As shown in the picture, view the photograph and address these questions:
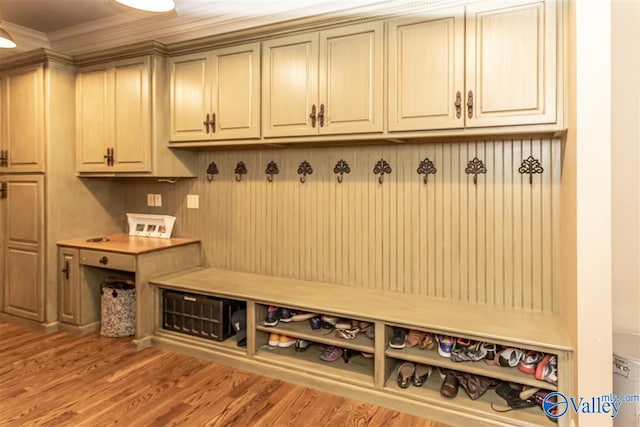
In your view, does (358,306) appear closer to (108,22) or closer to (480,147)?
(480,147)

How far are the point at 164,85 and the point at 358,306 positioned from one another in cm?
226

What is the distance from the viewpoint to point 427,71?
2316 millimetres

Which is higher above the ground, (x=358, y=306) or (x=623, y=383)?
(x=358, y=306)

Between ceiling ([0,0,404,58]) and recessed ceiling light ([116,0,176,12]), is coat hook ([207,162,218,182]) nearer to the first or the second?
ceiling ([0,0,404,58])

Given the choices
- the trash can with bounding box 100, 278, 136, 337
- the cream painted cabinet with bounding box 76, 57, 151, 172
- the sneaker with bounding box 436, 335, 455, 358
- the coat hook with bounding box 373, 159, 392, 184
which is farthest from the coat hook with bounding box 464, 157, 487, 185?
the trash can with bounding box 100, 278, 136, 337

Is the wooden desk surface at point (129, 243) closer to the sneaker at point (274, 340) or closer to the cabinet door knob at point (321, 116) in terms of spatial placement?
the sneaker at point (274, 340)

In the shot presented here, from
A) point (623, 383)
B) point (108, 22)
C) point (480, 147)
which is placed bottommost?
point (623, 383)

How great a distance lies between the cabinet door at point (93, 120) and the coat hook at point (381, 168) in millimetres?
2173

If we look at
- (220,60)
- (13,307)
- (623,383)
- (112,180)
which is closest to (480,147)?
(623,383)

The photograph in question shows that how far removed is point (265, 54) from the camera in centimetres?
281

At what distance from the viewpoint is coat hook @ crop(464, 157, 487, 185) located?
2494mm

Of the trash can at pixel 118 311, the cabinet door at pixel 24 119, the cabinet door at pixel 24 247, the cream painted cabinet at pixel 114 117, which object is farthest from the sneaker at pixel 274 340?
the cabinet door at pixel 24 119

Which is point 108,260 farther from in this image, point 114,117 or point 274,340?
point 274,340

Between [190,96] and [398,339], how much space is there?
7.48ft
